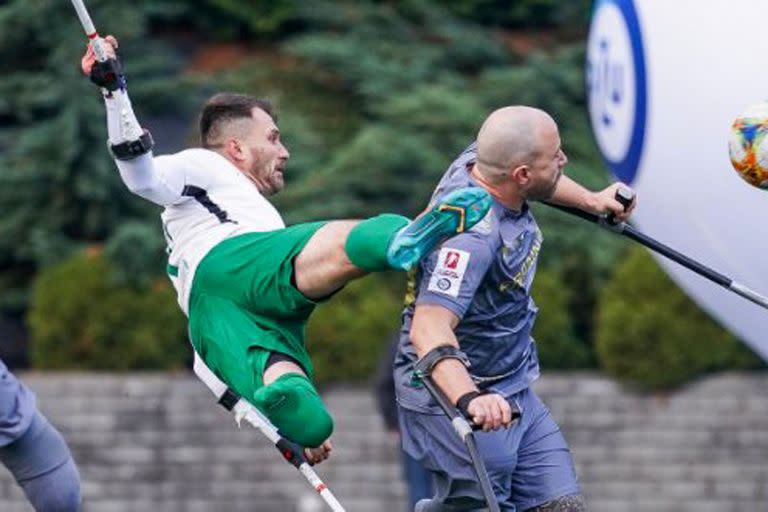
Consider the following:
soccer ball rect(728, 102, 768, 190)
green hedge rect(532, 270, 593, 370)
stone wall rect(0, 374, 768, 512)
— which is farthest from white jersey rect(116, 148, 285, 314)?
green hedge rect(532, 270, 593, 370)

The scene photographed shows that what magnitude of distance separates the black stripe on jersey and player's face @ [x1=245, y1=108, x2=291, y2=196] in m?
0.26

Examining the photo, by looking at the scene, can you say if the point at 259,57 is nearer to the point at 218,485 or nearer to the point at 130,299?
the point at 130,299

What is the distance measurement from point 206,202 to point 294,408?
90cm

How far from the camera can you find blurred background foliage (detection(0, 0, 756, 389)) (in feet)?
46.9

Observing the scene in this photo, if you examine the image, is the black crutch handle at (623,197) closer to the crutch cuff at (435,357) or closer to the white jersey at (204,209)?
the crutch cuff at (435,357)

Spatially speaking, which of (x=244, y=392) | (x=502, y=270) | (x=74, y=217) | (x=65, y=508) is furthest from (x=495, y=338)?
(x=74, y=217)

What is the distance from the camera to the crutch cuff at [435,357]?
7656 mm

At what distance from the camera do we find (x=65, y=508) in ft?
29.7

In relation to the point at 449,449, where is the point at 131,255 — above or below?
below

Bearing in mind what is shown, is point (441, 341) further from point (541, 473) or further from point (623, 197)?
point (623, 197)

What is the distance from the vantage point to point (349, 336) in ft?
46.7

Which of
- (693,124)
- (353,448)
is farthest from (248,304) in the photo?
(353,448)

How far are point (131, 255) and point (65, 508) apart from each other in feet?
19.0

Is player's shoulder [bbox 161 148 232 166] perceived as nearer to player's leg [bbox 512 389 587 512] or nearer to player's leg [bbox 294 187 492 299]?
player's leg [bbox 294 187 492 299]
